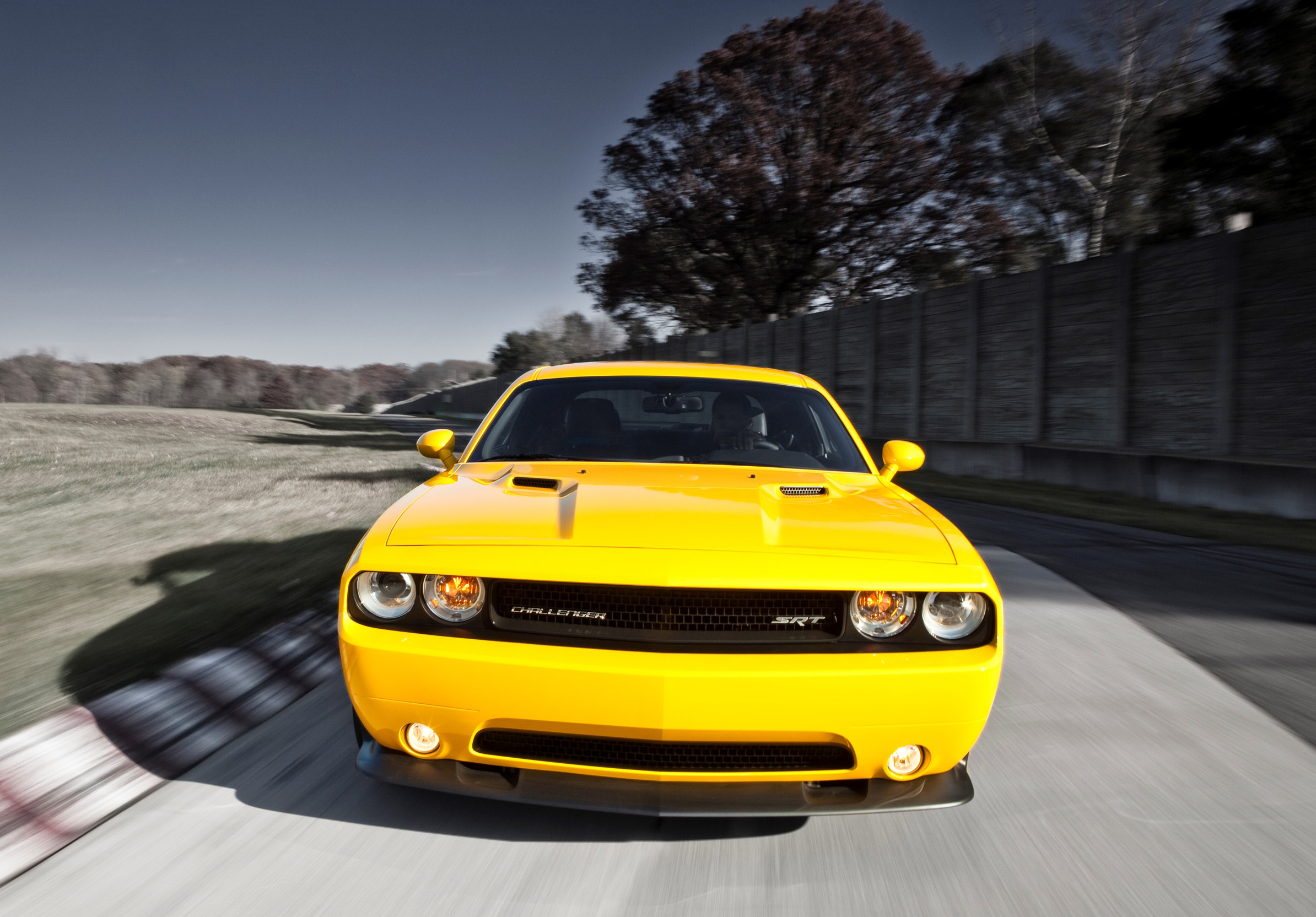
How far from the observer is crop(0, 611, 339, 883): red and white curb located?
2469 millimetres

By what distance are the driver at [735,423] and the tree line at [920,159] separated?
56.0 ft

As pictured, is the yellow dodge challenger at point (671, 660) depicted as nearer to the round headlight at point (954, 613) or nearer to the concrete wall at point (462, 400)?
the round headlight at point (954, 613)

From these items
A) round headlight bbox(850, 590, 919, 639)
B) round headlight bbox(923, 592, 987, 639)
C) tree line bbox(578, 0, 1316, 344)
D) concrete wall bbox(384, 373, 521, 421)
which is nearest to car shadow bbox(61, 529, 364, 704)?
round headlight bbox(850, 590, 919, 639)

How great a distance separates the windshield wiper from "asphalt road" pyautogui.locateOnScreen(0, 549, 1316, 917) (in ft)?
3.89

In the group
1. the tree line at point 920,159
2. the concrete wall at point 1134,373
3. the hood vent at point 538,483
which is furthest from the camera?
the tree line at point 920,159

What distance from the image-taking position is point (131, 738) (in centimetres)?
301

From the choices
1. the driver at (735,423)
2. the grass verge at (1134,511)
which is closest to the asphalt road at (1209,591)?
the grass verge at (1134,511)

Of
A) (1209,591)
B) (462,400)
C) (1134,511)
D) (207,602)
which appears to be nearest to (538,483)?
(207,602)

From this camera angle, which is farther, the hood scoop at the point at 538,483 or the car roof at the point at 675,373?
the car roof at the point at 675,373

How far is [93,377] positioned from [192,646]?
76.1 metres

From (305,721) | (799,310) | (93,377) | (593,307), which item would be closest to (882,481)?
(305,721)

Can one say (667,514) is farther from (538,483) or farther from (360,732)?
(360,732)

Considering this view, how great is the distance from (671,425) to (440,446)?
1124 millimetres

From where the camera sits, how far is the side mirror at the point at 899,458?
3.79 meters
